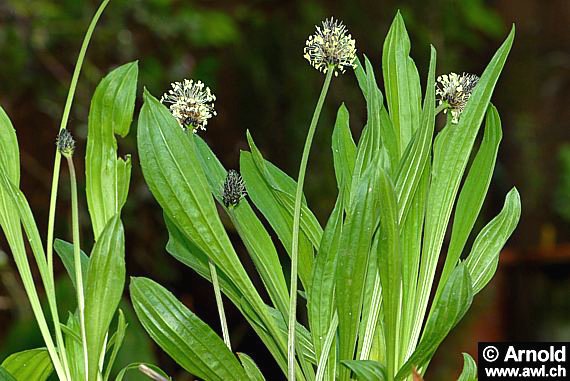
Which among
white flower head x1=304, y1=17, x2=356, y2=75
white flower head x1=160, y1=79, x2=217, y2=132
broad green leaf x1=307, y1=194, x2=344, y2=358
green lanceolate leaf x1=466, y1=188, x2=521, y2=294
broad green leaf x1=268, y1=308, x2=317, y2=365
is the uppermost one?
white flower head x1=304, y1=17, x2=356, y2=75

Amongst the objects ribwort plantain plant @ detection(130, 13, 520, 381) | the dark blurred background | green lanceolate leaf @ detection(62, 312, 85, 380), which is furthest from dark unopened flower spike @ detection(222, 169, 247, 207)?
the dark blurred background

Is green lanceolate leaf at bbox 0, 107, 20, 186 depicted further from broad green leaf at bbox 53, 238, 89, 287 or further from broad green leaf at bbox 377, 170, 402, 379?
broad green leaf at bbox 377, 170, 402, 379

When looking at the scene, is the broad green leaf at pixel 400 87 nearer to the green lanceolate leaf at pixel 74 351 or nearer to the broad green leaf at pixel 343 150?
the broad green leaf at pixel 343 150

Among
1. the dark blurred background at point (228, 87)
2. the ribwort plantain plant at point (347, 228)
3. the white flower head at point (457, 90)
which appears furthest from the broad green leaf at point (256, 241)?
the dark blurred background at point (228, 87)

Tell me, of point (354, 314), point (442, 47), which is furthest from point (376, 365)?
point (442, 47)

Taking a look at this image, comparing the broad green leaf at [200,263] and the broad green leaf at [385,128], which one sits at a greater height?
the broad green leaf at [385,128]

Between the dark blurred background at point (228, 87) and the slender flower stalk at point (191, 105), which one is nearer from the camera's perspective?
the slender flower stalk at point (191, 105)

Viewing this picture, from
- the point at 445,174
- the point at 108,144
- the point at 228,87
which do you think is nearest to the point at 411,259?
the point at 445,174
